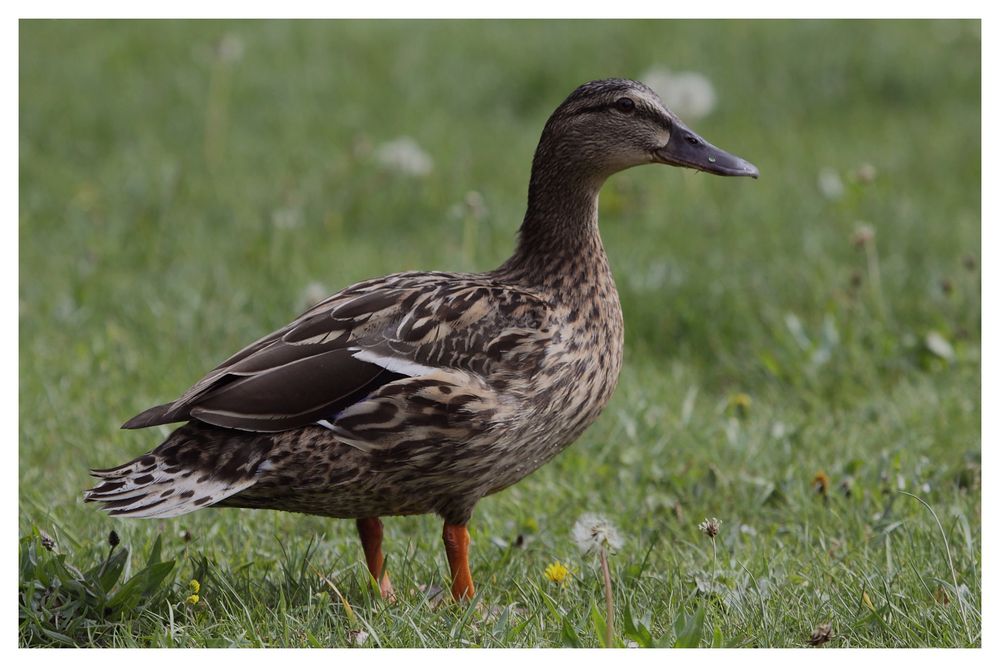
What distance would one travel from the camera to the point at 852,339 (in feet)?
19.4

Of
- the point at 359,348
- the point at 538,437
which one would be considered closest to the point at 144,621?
the point at 359,348

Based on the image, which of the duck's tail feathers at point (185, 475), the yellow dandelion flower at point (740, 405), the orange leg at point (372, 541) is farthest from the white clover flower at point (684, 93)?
the duck's tail feathers at point (185, 475)

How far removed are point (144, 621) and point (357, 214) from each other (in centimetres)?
438

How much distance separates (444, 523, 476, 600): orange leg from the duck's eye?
1.37 metres

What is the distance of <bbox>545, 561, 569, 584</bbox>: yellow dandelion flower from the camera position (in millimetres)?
3792

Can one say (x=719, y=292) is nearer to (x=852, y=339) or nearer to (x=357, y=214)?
(x=852, y=339)

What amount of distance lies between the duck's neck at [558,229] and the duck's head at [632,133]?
4.2 inches

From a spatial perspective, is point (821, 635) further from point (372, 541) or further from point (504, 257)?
point (504, 257)

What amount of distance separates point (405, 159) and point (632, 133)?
3.85 meters

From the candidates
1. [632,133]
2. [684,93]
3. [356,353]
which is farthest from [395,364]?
[684,93]

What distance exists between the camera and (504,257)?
7.11 meters

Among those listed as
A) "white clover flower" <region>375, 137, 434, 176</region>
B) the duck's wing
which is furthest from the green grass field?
the duck's wing

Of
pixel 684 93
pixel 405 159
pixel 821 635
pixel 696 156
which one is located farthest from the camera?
pixel 405 159

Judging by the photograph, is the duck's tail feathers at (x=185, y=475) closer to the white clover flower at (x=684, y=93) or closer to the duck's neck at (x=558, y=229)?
the duck's neck at (x=558, y=229)
